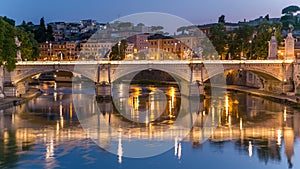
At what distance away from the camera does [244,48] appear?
65000 mm

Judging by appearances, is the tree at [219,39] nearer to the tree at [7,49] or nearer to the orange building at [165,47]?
the orange building at [165,47]

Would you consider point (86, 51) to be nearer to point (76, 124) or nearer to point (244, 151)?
point (76, 124)

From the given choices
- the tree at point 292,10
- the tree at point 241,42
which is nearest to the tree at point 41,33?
the tree at point 292,10

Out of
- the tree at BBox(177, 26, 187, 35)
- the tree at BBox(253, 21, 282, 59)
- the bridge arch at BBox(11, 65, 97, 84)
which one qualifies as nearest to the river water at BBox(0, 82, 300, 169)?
the bridge arch at BBox(11, 65, 97, 84)

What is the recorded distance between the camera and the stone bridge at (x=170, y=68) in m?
51.0

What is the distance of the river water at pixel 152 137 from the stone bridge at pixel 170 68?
17.4ft

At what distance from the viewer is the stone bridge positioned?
51.0 meters

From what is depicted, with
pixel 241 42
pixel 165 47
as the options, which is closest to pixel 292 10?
pixel 165 47

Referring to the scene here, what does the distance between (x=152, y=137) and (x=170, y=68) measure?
74.9 ft

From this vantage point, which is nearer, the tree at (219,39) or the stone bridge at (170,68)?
the stone bridge at (170,68)

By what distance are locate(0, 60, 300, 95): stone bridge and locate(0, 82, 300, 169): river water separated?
530 cm

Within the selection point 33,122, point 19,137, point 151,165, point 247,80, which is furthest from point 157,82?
point 151,165

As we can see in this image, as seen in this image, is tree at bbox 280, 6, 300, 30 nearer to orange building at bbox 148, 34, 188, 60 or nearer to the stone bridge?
orange building at bbox 148, 34, 188, 60

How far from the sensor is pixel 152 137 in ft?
99.5
